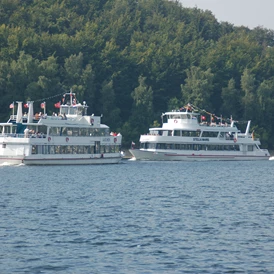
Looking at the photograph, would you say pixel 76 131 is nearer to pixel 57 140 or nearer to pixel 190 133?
pixel 57 140

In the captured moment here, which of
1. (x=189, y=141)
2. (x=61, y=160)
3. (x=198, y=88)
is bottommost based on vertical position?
(x=61, y=160)

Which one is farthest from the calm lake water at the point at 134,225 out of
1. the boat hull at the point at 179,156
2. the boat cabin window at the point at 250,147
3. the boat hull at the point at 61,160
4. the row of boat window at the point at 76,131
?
the boat cabin window at the point at 250,147

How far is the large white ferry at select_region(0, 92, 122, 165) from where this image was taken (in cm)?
9212

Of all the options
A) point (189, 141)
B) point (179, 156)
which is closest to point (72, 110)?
point (179, 156)

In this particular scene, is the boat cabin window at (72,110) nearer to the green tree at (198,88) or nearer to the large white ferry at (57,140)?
the large white ferry at (57,140)

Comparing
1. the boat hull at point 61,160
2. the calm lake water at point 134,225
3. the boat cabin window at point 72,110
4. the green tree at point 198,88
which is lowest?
the calm lake water at point 134,225

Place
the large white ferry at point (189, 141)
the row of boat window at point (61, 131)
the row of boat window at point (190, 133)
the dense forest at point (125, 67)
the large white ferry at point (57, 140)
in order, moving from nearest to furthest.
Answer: the large white ferry at point (57, 140) < the row of boat window at point (61, 131) < the large white ferry at point (189, 141) < the row of boat window at point (190, 133) < the dense forest at point (125, 67)

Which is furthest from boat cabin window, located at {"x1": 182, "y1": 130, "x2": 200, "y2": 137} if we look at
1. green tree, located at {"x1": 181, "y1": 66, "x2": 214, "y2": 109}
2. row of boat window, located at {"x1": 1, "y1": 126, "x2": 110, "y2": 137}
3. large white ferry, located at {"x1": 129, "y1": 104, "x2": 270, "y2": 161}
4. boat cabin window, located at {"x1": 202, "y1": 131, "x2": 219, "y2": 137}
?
green tree, located at {"x1": 181, "y1": 66, "x2": 214, "y2": 109}

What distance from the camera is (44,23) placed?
509 ft

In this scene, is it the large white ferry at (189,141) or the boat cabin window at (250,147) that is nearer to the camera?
the large white ferry at (189,141)

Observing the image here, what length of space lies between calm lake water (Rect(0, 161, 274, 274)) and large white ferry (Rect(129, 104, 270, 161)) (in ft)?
119

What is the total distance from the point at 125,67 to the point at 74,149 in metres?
48.4

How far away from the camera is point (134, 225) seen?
44.4 meters

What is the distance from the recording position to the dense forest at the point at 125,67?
12888cm
